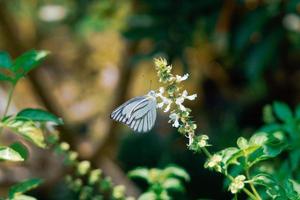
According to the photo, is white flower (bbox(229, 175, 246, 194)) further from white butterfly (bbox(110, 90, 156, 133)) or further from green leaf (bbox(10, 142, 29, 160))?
green leaf (bbox(10, 142, 29, 160))

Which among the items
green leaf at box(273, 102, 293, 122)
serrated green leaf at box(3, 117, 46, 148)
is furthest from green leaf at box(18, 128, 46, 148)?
green leaf at box(273, 102, 293, 122)

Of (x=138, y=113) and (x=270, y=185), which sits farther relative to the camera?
(x=138, y=113)

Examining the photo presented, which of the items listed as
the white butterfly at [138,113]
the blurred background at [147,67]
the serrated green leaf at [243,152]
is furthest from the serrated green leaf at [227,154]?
the blurred background at [147,67]

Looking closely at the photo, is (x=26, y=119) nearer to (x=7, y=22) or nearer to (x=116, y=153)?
(x=7, y=22)

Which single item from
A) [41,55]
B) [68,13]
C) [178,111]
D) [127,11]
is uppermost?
[68,13]

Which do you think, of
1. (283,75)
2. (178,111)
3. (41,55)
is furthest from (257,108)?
(178,111)

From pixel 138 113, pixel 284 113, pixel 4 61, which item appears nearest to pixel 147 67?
pixel 284 113

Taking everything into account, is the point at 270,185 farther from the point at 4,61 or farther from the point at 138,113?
the point at 4,61
